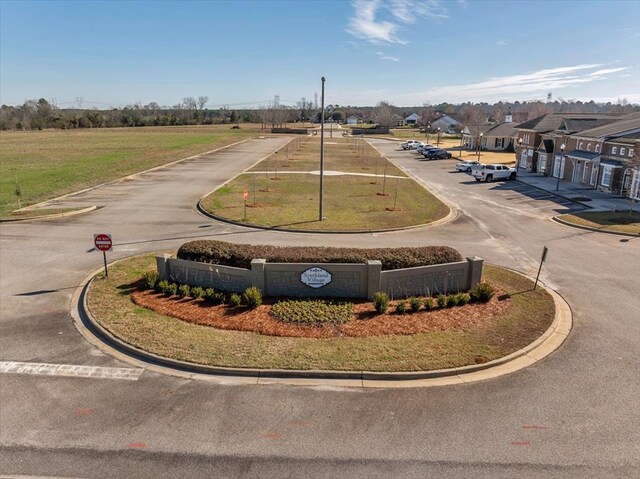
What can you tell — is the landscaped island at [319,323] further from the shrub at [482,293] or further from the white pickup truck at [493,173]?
the white pickup truck at [493,173]

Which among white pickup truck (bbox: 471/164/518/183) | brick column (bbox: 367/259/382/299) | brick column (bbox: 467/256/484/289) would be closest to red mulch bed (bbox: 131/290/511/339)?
brick column (bbox: 367/259/382/299)

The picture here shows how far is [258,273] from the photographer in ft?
46.0

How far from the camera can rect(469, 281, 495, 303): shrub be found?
14.2 meters

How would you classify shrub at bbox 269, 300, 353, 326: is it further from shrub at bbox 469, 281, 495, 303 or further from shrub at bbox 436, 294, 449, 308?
shrub at bbox 469, 281, 495, 303

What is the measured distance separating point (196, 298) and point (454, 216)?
18.6 m

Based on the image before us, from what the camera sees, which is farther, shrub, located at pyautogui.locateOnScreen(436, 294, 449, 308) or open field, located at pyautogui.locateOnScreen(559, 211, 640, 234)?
open field, located at pyautogui.locateOnScreen(559, 211, 640, 234)

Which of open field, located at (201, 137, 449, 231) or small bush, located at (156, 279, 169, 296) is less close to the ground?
open field, located at (201, 137, 449, 231)

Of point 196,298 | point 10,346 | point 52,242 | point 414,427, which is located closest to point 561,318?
point 414,427

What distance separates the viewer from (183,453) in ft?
26.1

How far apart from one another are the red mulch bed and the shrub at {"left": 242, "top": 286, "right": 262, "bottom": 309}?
17 centimetres

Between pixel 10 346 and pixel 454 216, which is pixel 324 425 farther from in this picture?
pixel 454 216

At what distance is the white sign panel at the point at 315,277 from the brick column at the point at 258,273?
4.18ft

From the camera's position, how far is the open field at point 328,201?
25.4m

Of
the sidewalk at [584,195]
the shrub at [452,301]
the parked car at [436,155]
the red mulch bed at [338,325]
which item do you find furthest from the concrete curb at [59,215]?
the parked car at [436,155]
